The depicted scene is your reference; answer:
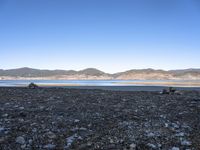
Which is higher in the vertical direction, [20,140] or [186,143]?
[20,140]

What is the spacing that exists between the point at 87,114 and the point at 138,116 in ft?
8.34

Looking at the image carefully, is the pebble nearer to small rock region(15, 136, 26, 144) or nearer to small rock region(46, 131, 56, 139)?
small rock region(15, 136, 26, 144)

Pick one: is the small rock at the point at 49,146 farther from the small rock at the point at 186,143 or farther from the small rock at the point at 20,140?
the small rock at the point at 186,143

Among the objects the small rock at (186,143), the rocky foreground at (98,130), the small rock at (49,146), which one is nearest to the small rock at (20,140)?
the rocky foreground at (98,130)

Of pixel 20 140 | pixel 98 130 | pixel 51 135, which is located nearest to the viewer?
pixel 20 140

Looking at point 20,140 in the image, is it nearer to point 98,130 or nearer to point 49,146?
point 49,146

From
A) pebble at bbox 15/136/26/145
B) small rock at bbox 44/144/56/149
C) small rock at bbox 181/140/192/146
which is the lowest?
small rock at bbox 181/140/192/146

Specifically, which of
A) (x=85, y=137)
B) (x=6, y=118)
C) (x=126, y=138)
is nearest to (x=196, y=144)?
(x=126, y=138)

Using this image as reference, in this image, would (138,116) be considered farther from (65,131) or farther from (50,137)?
(50,137)

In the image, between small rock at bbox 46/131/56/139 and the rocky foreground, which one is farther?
small rock at bbox 46/131/56/139

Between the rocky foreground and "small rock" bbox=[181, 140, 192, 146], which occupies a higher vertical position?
the rocky foreground

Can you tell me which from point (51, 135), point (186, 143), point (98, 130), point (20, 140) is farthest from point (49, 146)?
point (186, 143)

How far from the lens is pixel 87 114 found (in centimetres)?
1122

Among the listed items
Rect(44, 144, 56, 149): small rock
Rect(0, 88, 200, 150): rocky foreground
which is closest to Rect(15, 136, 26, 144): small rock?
Rect(0, 88, 200, 150): rocky foreground
